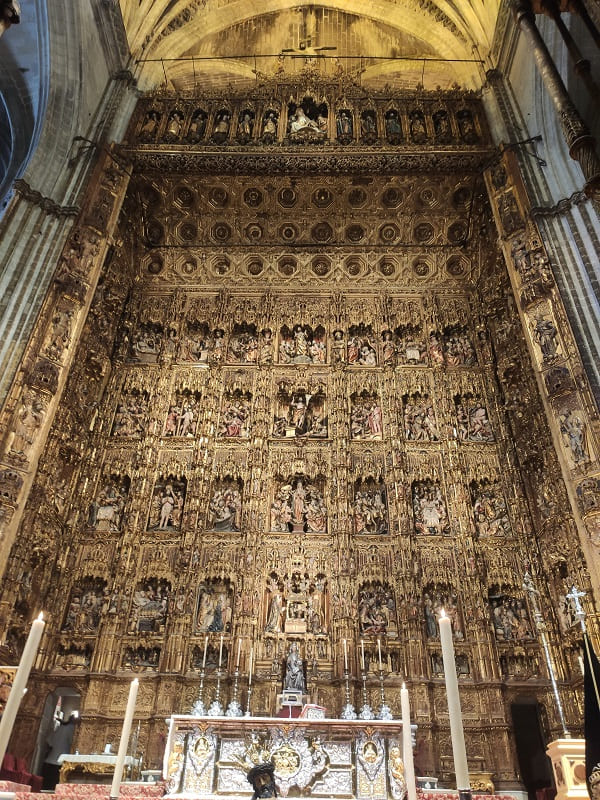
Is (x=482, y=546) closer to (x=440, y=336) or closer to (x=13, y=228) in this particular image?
(x=440, y=336)

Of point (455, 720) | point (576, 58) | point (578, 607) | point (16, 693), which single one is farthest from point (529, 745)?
point (576, 58)

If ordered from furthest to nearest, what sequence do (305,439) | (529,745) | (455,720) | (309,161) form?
(309,161)
(305,439)
(529,745)
(455,720)

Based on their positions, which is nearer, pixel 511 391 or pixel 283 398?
pixel 511 391

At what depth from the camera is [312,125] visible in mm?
15773

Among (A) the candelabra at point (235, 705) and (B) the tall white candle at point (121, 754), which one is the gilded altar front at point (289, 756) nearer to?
(B) the tall white candle at point (121, 754)

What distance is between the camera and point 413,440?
1333 cm

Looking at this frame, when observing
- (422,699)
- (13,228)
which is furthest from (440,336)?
(13,228)

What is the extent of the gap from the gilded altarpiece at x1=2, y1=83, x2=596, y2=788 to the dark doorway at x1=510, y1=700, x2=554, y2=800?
2545 mm

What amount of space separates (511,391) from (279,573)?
6.18 m

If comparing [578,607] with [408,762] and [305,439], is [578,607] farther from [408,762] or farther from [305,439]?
[305,439]

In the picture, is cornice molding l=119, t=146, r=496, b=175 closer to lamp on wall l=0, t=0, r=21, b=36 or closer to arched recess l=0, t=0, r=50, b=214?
arched recess l=0, t=0, r=50, b=214

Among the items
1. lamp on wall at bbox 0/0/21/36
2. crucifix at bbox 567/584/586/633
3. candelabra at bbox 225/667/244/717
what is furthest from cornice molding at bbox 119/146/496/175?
candelabra at bbox 225/667/244/717

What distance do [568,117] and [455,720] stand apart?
9.07 metres

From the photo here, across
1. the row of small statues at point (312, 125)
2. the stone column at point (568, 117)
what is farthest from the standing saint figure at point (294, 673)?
the row of small statues at point (312, 125)
